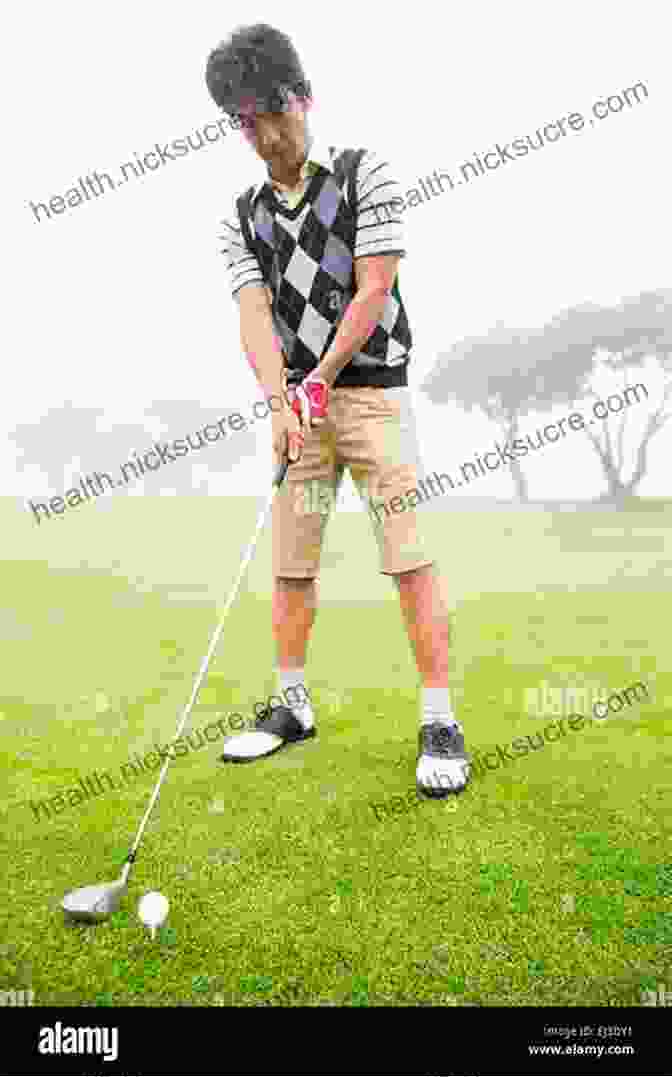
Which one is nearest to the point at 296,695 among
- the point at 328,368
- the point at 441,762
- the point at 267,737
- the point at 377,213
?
the point at 267,737

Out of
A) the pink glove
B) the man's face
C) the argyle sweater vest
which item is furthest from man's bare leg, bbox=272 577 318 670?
the man's face

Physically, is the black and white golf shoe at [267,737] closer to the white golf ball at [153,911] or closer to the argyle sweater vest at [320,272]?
the white golf ball at [153,911]

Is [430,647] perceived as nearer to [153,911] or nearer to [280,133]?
[153,911]

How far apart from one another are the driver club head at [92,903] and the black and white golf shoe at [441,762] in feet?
3.89

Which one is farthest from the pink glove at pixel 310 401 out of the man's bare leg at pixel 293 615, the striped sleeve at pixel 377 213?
the man's bare leg at pixel 293 615

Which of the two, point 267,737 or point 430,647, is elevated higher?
point 430,647

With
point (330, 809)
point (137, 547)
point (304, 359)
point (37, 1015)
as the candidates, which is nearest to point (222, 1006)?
point (37, 1015)

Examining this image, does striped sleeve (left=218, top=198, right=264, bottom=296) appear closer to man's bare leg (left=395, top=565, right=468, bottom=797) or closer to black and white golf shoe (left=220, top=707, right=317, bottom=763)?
man's bare leg (left=395, top=565, right=468, bottom=797)

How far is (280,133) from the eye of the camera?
317cm

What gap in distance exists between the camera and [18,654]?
19.7 feet

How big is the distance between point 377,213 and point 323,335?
48 cm

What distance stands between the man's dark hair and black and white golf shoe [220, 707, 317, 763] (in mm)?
2304

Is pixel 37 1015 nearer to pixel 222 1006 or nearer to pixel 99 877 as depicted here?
pixel 222 1006

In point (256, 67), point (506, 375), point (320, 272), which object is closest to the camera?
point (256, 67)
